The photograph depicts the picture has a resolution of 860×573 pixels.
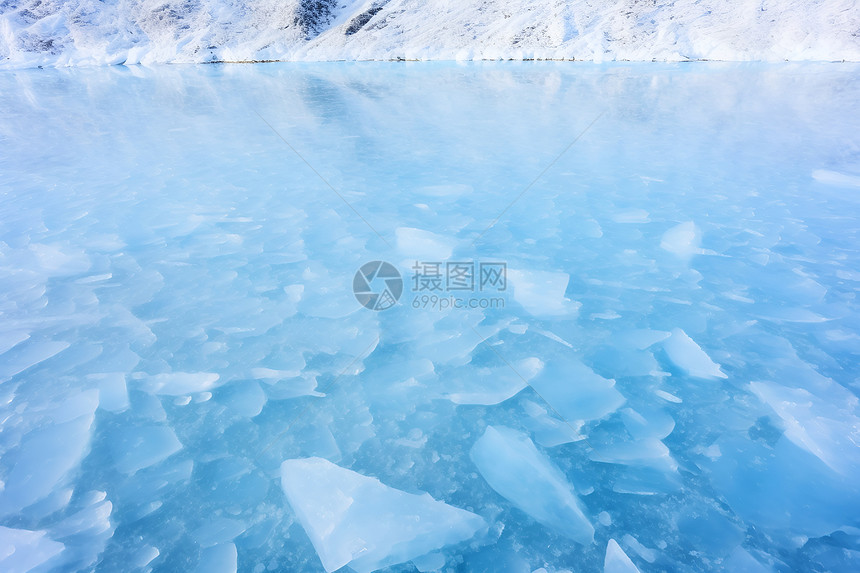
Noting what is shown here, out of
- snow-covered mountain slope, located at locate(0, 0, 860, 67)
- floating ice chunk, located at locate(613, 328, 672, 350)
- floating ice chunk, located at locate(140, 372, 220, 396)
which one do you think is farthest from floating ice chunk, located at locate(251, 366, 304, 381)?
snow-covered mountain slope, located at locate(0, 0, 860, 67)

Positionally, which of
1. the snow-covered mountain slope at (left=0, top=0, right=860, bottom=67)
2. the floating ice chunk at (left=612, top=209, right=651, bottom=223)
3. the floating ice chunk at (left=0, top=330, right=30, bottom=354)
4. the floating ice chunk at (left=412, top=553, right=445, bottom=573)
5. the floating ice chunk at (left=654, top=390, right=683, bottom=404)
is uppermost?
the snow-covered mountain slope at (left=0, top=0, right=860, bottom=67)

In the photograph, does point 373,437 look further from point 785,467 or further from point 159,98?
point 159,98

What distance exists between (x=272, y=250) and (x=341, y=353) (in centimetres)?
140

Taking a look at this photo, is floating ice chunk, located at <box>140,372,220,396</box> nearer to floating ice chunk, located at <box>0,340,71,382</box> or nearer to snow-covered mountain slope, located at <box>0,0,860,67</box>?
floating ice chunk, located at <box>0,340,71,382</box>

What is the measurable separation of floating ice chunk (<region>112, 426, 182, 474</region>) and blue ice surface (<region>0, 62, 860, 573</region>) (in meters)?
0.01

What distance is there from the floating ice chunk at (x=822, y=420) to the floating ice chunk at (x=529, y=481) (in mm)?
1009

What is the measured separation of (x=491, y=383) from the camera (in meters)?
2.02

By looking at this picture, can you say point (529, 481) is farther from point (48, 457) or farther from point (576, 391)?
point (48, 457)

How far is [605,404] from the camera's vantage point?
1.88m

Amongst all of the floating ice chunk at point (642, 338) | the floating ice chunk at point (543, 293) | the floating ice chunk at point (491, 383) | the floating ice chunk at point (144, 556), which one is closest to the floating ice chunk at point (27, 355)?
the floating ice chunk at point (144, 556)

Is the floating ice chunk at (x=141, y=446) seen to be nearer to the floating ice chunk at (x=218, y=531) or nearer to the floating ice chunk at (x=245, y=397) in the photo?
the floating ice chunk at (x=245, y=397)

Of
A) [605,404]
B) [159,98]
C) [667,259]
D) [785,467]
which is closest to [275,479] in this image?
[605,404]

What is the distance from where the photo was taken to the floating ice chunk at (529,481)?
58.1 inches

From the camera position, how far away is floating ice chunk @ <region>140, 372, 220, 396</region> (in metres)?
1.99
